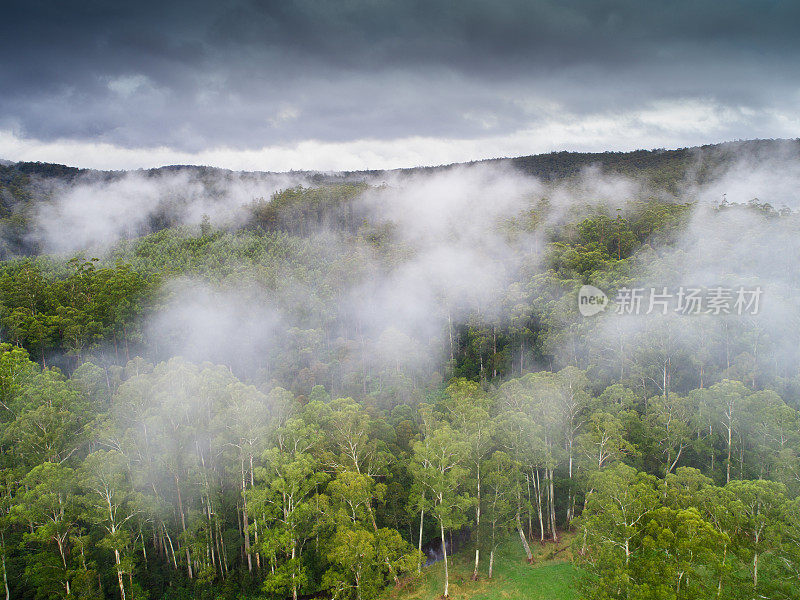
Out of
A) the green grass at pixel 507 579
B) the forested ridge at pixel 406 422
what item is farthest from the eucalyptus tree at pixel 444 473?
the green grass at pixel 507 579

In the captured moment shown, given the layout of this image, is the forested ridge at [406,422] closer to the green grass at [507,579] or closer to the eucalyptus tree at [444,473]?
the eucalyptus tree at [444,473]

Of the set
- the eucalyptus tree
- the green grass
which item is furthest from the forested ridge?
the green grass

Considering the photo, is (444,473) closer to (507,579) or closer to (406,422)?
(507,579)

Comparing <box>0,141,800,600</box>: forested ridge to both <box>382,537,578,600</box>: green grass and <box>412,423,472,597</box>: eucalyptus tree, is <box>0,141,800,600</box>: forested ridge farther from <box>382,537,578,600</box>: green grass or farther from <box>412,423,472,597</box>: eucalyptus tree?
<box>382,537,578,600</box>: green grass

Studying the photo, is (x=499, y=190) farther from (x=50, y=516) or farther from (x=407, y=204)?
(x=50, y=516)

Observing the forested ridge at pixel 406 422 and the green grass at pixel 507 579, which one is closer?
the forested ridge at pixel 406 422

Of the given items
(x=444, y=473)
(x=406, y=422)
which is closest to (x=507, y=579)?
(x=444, y=473)
